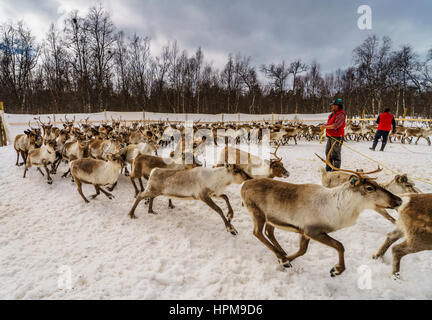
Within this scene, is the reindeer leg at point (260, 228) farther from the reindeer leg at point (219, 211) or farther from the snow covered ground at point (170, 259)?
the reindeer leg at point (219, 211)

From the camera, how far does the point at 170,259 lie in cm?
279

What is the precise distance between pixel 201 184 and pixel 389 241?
274 centimetres

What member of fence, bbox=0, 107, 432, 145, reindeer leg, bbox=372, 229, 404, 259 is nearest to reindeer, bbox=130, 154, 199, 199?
reindeer leg, bbox=372, 229, 404, 259

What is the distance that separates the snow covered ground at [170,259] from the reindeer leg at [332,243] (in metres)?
0.15

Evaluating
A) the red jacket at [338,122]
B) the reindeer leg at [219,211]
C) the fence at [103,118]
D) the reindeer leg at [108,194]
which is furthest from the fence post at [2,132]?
the red jacket at [338,122]

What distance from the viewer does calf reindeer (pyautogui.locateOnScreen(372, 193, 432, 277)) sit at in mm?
2170

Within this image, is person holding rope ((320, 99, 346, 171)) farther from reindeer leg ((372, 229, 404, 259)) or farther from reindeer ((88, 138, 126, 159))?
reindeer ((88, 138, 126, 159))

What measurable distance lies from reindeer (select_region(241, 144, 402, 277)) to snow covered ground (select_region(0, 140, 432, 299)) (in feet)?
1.12

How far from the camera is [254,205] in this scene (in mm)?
2678

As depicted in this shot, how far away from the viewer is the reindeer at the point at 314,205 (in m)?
2.23

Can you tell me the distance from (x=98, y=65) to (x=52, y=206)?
3078 cm

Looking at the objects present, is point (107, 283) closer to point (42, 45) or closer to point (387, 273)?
point (387, 273)

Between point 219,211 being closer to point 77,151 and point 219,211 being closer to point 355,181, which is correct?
point 355,181

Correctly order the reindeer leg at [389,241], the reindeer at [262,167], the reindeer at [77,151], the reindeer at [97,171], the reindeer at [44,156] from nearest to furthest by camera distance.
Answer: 1. the reindeer leg at [389,241]
2. the reindeer at [262,167]
3. the reindeer at [97,171]
4. the reindeer at [44,156]
5. the reindeer at [77,151]
